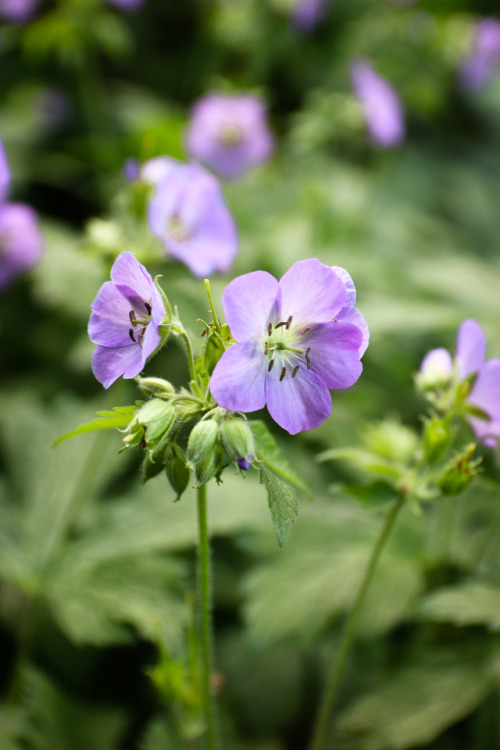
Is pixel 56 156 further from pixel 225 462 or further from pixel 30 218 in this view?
pixel 225 462

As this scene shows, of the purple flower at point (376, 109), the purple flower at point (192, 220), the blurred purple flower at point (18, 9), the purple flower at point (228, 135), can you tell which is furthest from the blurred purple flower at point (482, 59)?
the purple flower at point (192, 220)

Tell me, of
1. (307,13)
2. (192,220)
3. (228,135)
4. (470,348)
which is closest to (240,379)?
(470,348)

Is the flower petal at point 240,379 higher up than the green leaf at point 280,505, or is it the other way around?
the flower petal at point 240,379

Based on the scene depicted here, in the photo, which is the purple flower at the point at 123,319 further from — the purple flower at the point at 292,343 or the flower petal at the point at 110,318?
the purple flower at the point at 292,343

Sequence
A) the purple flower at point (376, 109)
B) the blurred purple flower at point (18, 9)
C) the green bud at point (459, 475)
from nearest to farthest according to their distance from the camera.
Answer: the green bud at point (459, 475) → the purple flower at point (376, 109) → the blurred purple flower at point (18, 9)

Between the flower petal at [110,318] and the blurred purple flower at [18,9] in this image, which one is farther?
the blurred purple flower at [18,9]

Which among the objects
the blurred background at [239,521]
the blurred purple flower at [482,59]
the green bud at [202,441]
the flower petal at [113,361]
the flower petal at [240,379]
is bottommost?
the blurred background at [239,521]

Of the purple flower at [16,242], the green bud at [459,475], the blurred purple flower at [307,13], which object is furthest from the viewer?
the blurred purple flower at [307,13]

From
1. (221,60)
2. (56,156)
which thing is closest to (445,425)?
(56,156)
